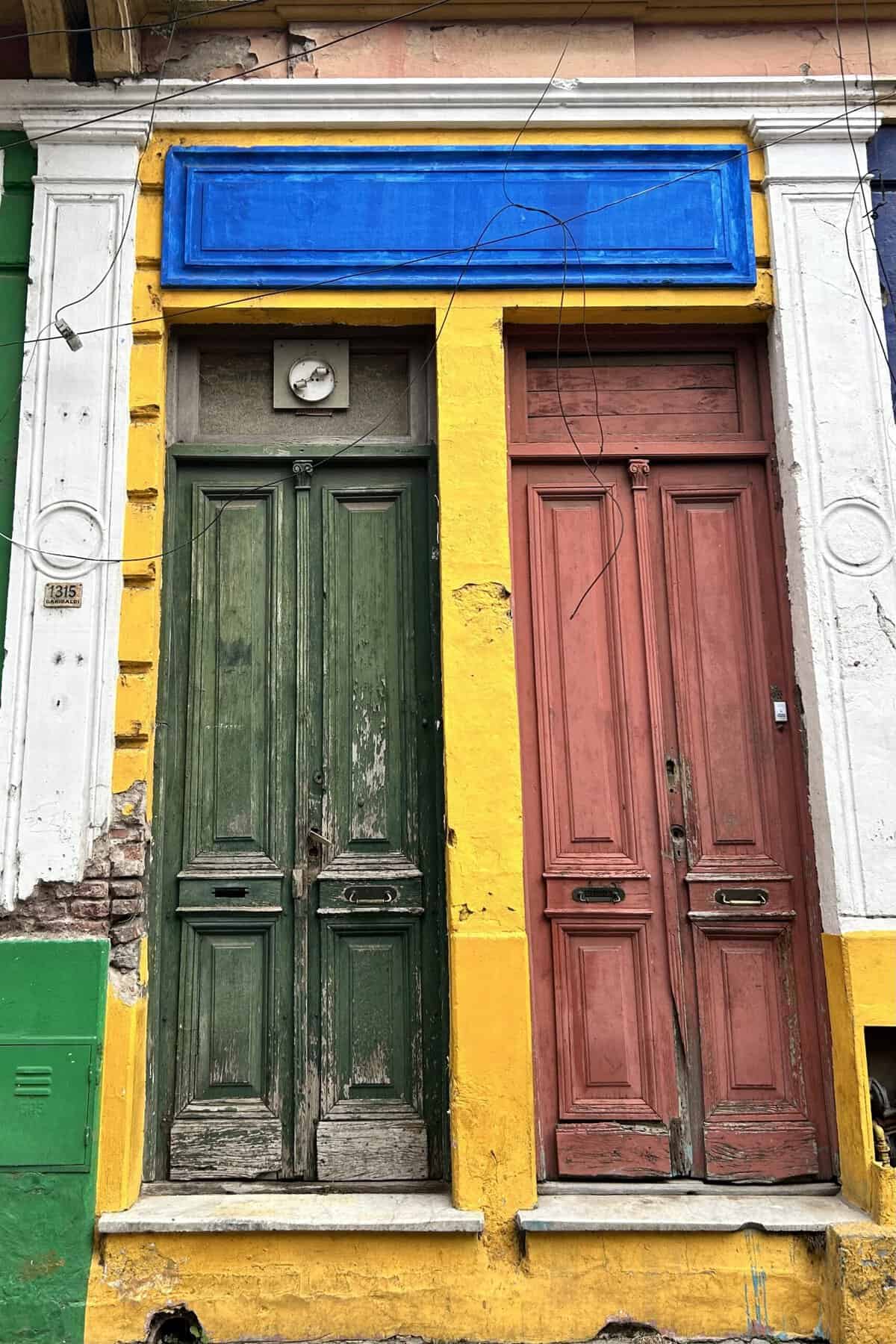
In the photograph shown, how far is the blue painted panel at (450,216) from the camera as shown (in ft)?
13.8

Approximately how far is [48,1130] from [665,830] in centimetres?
247

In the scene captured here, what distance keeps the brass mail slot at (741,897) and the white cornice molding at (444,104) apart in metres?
3.12

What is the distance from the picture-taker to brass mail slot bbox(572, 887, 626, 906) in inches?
155

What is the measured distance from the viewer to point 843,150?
432 cm

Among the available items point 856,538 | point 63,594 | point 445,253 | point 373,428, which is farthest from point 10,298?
point 856,538

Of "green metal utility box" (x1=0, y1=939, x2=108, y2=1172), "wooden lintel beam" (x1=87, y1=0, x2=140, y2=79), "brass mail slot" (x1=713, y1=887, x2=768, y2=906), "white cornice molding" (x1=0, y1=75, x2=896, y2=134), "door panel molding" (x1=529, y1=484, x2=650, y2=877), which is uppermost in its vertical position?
"wooden lintel beam" (x1=87, y1=0, x2=140, y2=79)

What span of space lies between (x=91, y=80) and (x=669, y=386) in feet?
8.99

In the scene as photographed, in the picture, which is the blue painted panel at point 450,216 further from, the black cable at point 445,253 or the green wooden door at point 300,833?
the green wooden door at point 300,833

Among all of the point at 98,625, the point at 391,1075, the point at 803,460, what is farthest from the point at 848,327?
the point at 391,1075

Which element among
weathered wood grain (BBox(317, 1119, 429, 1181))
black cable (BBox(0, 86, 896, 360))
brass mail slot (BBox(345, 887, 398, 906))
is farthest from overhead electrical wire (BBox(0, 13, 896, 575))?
weathered wood grain (BBox(317, 1119, 429, 1181))

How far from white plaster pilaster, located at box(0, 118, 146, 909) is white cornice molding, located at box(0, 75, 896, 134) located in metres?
0.10

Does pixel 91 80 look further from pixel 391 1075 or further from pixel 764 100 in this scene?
pixel 391 1075

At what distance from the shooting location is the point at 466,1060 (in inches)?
143

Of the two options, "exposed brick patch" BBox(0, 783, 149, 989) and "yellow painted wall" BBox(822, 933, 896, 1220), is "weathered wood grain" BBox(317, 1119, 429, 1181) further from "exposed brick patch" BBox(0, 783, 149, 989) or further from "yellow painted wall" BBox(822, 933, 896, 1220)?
"yellow painted wall" BBox(822, 933, 896, 1220)
